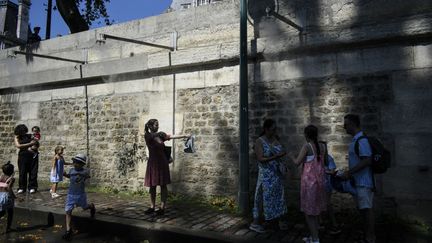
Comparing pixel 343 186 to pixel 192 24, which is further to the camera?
pixel 192 24

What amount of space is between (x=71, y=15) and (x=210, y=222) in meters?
11.2

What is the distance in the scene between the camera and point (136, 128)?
25.3 feet

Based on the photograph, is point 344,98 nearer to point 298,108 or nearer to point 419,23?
point 298,108

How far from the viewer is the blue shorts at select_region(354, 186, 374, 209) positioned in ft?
13.3

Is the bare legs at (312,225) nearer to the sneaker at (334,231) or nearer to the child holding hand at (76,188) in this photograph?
the sneaker at (334,231)

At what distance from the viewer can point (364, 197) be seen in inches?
159

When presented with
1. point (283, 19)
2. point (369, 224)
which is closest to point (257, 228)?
point (369, 224)

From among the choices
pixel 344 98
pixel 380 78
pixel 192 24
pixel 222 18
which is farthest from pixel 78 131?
pixel 380 78

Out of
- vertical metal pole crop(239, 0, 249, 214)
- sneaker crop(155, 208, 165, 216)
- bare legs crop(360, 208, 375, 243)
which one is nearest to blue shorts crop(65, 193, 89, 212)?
sneaker crop(155, 208, 165, 216)

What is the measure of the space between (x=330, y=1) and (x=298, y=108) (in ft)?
6.13

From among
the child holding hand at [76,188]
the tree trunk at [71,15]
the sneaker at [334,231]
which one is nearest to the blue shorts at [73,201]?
the child holding hand at [76,188]

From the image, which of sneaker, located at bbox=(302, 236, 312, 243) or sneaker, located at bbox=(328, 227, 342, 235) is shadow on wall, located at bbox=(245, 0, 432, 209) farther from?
sneaker, located at bbox=(302, 236, 312, 243)

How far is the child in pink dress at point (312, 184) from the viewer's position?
410cm

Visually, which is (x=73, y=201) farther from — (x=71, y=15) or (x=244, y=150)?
(x=71, y=15)
